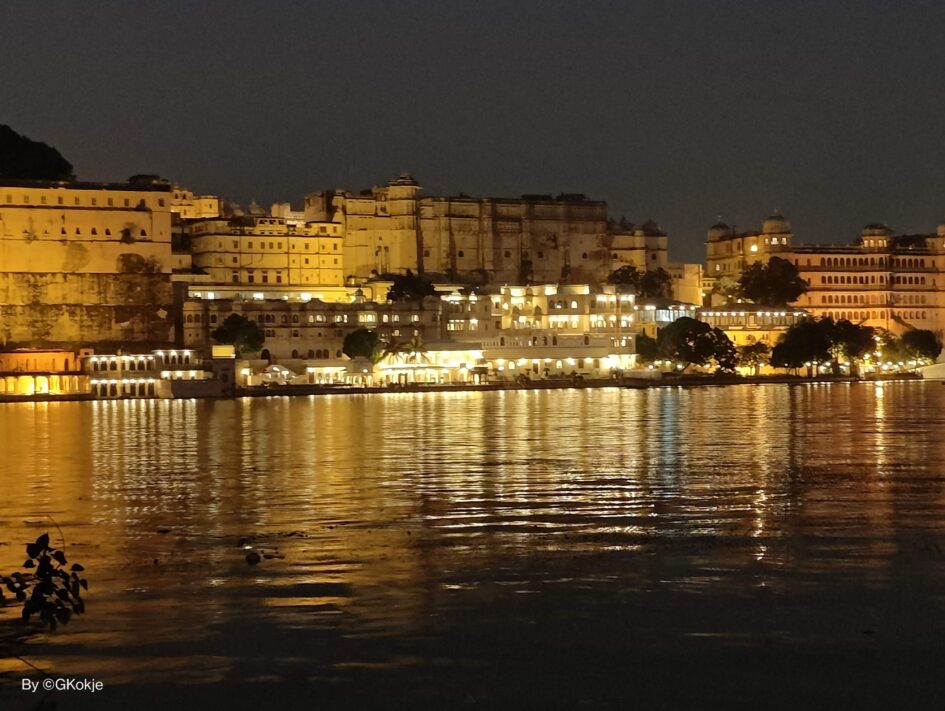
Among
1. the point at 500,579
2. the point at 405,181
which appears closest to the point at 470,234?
the point at 405,181

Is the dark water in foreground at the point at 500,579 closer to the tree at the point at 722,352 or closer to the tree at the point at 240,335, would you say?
the tree at the point at 240,335

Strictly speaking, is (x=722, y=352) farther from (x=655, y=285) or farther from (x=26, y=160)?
(x=26, y=160)

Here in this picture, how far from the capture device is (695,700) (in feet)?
30.7

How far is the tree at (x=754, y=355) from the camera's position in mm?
101250

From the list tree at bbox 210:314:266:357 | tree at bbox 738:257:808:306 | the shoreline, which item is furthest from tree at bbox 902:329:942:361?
tree at bbox 210:314:266:357

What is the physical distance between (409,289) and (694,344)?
1985 centimetres

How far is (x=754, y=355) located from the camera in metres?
102

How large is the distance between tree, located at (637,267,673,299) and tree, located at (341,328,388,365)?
2961 centimetres

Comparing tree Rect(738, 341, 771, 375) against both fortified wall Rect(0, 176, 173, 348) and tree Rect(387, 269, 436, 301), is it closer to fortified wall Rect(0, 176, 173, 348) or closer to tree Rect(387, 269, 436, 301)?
tree Rect(387, 269, 436, 301)

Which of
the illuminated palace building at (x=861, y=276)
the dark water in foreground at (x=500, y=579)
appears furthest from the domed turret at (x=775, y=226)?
the dark water in foreground at (x=500, y=579)

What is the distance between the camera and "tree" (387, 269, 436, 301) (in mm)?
94688

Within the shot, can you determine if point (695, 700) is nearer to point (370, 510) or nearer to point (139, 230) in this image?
point (370, 510)

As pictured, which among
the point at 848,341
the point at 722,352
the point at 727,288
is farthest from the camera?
the point at 727,288

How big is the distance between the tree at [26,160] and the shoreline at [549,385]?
963 inches
